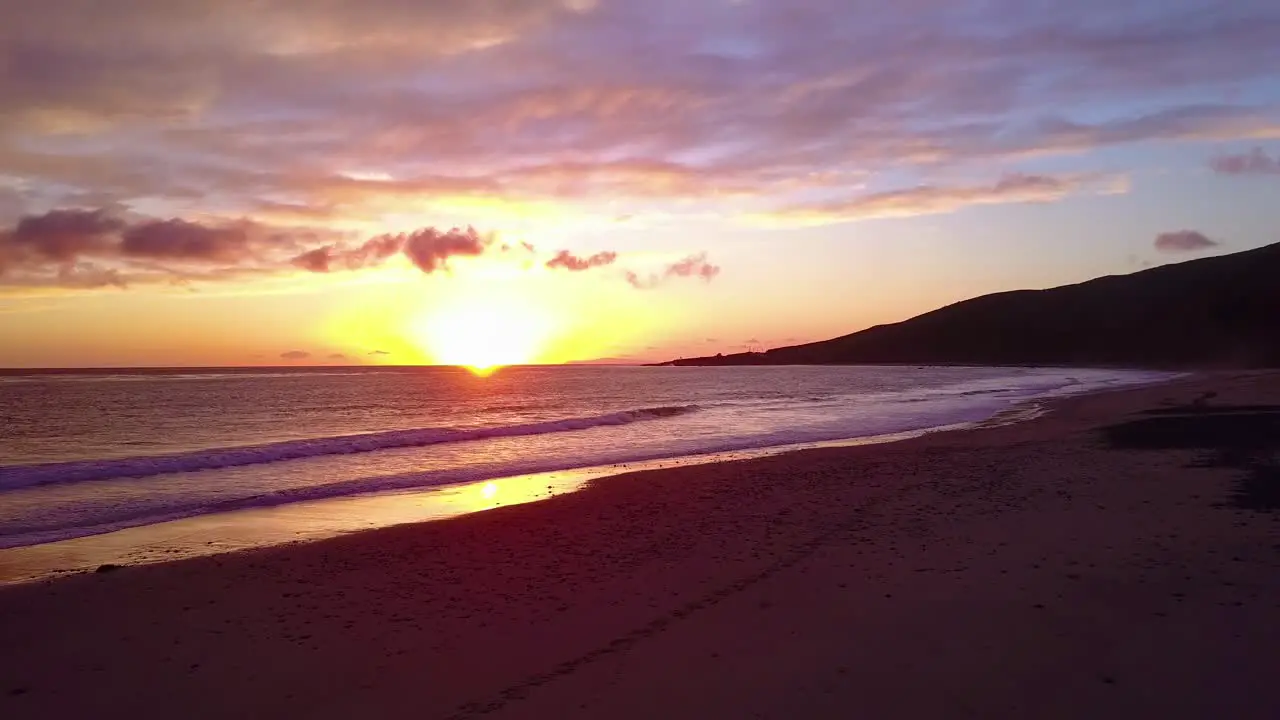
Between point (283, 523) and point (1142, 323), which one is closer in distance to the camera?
point (283, 523)

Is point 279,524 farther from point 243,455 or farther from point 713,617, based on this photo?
point 243,455

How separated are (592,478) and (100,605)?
497 inches

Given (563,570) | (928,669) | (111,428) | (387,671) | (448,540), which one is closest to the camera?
(928,669)

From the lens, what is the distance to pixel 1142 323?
154 metres

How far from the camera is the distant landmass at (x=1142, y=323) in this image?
125812 mm

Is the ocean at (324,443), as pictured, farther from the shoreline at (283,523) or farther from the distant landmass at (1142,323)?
the distant landmass at (1142,323)

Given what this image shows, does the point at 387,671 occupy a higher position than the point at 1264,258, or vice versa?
the point at 1264,258

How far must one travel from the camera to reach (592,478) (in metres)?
21.2

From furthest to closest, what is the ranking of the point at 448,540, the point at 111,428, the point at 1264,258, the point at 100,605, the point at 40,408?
the point at 1264,258 → the point at 40,408 → the point at 111,428 → the point at 448,540 → the point at 100,605

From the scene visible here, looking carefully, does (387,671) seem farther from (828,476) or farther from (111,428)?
(111,428)

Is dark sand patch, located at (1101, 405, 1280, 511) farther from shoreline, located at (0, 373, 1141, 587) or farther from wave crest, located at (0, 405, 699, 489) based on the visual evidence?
wave crest, located at (0, 405, 699, 489)

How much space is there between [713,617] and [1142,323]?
570ft

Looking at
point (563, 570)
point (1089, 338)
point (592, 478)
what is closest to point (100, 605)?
point (563, 570)

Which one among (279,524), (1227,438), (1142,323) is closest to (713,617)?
(279,524)
